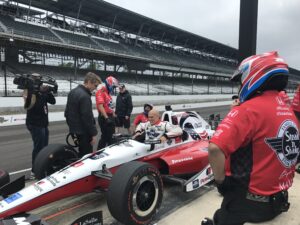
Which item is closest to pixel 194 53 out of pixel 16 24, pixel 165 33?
pixel 165 33

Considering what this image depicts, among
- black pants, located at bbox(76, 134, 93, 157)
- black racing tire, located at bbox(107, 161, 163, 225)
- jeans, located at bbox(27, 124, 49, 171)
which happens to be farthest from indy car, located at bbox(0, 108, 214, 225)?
jeans, located at bbox(27, 124, 49, 171)

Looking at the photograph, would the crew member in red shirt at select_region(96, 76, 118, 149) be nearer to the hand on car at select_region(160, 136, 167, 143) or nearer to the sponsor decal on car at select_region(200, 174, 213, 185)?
the hand on car at select_region(160, 136, 167, 143)

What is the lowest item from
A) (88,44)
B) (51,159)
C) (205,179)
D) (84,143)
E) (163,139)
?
(205,179)

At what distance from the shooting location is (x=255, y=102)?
1771 mm

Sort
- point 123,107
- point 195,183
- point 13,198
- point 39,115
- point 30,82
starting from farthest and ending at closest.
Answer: point 123,107 < point 39,115 < point 30,82 < point 195,183 < point 13,198

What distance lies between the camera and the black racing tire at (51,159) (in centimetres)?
467

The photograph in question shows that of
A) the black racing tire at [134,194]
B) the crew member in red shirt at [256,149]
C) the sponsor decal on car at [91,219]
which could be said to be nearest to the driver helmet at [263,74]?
the crew member in red shirt at [256,149]

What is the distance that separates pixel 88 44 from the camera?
120ft

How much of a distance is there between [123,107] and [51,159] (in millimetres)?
4287

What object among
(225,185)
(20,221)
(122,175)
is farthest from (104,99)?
(225,185)

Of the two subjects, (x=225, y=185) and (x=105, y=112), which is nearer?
(x=225, y=185)

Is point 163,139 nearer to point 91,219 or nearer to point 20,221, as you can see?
point 91,219

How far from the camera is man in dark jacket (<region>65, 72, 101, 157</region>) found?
511 centimetres

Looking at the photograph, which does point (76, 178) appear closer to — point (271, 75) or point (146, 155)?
point (146, 155)
